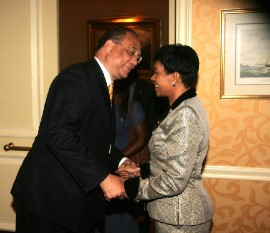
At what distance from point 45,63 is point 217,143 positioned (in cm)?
160

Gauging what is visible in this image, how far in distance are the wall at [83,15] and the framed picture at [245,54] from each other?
1.33 m

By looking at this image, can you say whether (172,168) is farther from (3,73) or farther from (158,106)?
(3,73)

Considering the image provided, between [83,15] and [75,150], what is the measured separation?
2647 mm

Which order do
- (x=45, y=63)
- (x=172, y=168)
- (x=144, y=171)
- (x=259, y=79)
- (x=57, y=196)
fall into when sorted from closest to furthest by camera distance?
(x=172, y=168)
(x=57, y=196)
(x=144, y=171)
(x=259, y=79)
(x=45, y=63)

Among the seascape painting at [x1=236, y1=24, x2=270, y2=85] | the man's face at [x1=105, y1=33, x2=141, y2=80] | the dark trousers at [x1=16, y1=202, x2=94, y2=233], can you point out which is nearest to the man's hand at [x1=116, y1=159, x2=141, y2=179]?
the dark trousers at [x1=16, y1=202, x2=94, y2=233]

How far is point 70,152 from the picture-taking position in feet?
5.25

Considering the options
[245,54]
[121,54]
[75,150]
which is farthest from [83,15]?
[75,150]

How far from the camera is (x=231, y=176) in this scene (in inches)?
101

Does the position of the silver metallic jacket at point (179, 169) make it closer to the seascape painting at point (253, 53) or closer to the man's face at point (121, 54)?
the man's face at point (121, 54)

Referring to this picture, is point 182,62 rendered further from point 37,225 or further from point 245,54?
point 37,225

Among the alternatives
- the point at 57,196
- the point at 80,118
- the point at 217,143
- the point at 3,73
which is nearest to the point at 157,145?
the point at 80,118

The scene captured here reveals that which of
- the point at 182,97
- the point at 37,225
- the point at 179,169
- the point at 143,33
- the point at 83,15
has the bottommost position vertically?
the point at 37,225

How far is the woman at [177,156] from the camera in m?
1.60

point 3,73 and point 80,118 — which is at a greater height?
point 3,73
